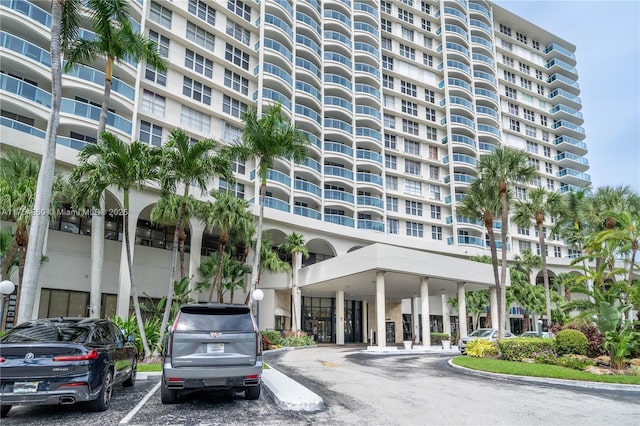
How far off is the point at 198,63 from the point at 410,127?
94.9ft

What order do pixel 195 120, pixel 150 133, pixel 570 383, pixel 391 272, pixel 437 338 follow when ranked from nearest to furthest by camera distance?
pixel 570 383 → pixel 391 272 → pixel 150 133 → pixel 195 120 → pixel 437 338

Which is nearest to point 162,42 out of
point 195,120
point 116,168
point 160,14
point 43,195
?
point 160,14

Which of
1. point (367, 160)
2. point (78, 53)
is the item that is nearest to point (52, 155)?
point (78, 53)

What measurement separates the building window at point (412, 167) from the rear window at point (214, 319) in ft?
154

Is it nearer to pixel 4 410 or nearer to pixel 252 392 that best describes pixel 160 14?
pixel 4 410

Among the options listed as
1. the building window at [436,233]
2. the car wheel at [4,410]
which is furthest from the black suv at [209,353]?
the building window at [436,233]

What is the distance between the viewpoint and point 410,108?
56281mm

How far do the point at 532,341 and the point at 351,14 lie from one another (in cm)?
4569

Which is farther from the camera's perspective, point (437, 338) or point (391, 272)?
point (437, 338)

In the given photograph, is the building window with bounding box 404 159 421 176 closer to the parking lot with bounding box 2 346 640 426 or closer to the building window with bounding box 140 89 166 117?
the building window with bounding box 140 89 166 117

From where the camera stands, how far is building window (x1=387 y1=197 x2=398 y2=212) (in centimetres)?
5101

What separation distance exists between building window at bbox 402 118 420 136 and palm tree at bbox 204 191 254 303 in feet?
105

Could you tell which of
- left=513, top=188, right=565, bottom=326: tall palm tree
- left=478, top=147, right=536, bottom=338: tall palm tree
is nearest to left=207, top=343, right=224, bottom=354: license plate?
left=478, top=147, right=536, bottom=338: tall palm tree

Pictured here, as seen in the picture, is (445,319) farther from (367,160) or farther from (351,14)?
(351,14)
